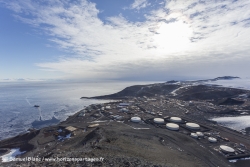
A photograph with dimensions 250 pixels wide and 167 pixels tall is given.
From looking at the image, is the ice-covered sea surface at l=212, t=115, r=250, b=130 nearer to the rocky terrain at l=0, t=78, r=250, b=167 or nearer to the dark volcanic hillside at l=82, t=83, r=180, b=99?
the rocky terrain at l=0, t=78, r=250, b=167

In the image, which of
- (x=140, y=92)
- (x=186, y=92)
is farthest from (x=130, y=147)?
(x=186, y=92)

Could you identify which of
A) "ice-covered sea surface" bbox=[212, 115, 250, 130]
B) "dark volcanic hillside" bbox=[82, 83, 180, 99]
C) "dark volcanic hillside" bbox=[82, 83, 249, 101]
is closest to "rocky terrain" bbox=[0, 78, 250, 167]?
"ice-covered sea surface" bbox=[212, 115, 250, 130]

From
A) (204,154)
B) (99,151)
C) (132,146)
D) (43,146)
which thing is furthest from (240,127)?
(43,146)

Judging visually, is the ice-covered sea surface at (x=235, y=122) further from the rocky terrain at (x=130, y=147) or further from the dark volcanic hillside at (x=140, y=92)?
the dark volcanic hillside at (x=140, y=92)

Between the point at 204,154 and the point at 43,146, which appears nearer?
the point at 204,154

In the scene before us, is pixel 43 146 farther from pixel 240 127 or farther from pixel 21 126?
pixel 240 127

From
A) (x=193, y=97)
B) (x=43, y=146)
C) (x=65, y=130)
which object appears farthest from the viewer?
(x=193, y=97)

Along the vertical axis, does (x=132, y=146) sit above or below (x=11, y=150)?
above

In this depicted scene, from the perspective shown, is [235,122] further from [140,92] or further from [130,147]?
[140,92]

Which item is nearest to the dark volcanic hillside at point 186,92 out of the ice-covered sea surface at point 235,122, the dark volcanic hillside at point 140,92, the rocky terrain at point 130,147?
the dark volcanic hillside at point 140,92

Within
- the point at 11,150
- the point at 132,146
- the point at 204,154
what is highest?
the point at 132,146

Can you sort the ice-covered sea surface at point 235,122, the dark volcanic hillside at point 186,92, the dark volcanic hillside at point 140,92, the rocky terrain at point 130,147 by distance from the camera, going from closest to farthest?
the rocky terrain at point 130,147 → the ice-covered sea surface at point 235,122 → the dark volcanic hillside at point 186,92 → the dark volcanic hillside at point 140,92
